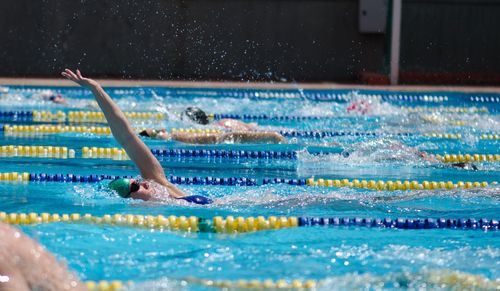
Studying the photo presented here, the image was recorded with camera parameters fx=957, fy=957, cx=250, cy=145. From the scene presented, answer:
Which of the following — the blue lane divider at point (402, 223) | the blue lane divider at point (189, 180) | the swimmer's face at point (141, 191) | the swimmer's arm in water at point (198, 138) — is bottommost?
the blue lane divider at point (402, 223)

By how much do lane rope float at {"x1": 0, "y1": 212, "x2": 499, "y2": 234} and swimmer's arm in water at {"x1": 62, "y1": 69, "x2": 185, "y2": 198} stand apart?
364 mm

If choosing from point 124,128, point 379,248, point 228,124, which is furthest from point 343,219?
point 228,124

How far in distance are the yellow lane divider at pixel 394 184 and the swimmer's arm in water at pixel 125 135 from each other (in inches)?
44.5

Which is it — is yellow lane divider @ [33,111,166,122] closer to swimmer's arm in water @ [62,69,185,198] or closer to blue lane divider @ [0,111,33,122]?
blue lane divider @ [0,111,33,122]

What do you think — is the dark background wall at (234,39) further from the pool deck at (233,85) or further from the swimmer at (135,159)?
the swimmer at (135,159)

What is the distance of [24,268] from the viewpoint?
249 centimetres

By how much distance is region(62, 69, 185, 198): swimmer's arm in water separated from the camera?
455 centimetres

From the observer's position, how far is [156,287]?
3330mm

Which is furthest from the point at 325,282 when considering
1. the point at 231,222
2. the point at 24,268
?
the point at 24,268

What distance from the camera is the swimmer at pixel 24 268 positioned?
8.15 feet

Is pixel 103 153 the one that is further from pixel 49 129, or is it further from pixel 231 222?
pixel 231 222

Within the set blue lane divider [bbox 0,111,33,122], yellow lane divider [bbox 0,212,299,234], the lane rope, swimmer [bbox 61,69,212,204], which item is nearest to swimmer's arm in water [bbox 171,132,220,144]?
the lane rope

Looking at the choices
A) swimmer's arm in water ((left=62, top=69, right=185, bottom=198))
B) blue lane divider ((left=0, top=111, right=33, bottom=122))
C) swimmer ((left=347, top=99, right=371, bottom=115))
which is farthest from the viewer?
swimmer ((left=347, top=99, right=371, bottom=115))

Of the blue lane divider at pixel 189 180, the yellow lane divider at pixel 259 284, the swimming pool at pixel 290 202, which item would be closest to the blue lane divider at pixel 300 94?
the swimming pool at pixel 290 202
